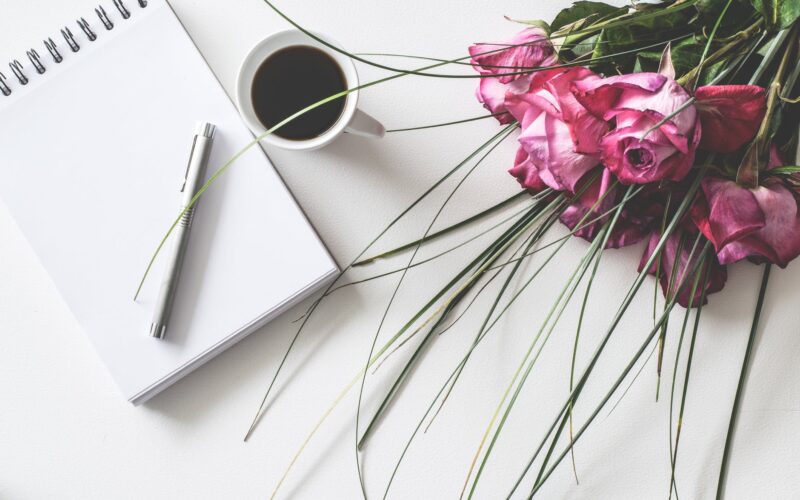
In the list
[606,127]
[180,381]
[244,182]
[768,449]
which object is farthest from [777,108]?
[180,381]

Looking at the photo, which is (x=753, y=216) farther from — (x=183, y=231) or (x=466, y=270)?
(x=183, y=231)

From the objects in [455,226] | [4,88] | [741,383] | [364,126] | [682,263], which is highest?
[4,88]

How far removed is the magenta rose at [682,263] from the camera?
0.45 meters

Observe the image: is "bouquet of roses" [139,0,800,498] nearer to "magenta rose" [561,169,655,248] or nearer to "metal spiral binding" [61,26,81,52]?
"magenta rose" [561,169,655,248]

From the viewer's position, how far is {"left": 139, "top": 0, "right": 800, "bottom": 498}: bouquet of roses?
1.16 feet

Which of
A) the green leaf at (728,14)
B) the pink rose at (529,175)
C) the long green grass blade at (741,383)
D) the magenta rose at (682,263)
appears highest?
the green leaf at (728,14)

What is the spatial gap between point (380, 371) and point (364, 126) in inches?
8.3

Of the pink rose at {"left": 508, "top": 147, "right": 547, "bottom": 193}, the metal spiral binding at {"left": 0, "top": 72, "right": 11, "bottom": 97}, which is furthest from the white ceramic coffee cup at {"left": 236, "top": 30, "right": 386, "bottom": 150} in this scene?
the metal spiral binding at {"left": 0, "top": 72, "right": 11, "bottom": 97}

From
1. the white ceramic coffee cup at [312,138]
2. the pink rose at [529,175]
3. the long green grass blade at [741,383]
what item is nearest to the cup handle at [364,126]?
the white ceramic coffee cup at [312,138]

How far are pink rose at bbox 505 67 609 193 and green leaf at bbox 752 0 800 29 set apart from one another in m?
0.12

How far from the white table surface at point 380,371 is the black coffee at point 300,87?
0.16ft

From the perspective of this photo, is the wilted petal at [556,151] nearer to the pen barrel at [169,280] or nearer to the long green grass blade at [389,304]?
the long green grass blade at [389,304]

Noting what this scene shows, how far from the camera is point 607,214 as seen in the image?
1.39ft

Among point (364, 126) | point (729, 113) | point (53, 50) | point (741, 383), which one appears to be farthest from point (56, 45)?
point (741, 383)
